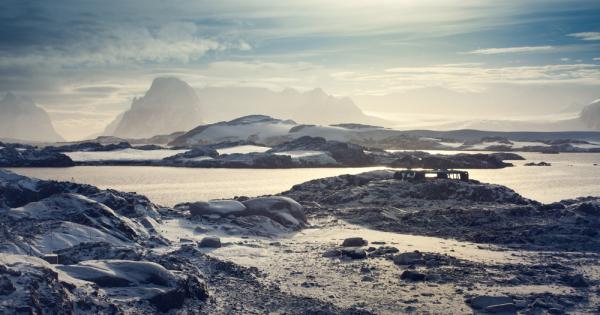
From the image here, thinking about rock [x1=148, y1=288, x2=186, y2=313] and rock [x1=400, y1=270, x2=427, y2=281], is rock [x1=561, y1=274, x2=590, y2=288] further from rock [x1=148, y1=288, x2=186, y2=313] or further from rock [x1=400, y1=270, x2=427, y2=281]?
rock [x1=148, y1=288, x2=186, y2=313]

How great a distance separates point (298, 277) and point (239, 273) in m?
2.29

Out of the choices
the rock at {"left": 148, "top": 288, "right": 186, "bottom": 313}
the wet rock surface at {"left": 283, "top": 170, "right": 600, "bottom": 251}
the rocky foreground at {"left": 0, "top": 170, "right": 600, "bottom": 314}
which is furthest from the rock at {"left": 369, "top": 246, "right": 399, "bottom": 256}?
the rock at {"left": 148, "top": 288, "right": 186, "bottom": 313}

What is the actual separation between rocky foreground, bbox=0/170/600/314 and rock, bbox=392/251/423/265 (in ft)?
0.16

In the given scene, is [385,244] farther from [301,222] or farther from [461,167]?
[461,167]

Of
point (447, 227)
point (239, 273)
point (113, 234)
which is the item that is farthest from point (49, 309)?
point (447, 227)

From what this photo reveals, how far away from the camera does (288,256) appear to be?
2731 cm

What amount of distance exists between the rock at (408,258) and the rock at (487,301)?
5.64 m

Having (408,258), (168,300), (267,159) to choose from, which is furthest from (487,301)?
(267,159)

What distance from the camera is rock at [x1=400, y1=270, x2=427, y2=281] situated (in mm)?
22938

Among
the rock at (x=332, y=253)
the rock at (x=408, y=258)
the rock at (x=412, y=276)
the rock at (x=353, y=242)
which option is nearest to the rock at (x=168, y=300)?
the rock at (x=412, y=276)

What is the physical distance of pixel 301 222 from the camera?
36.7 metres

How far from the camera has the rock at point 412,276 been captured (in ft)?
75.3

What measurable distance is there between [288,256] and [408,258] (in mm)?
5392

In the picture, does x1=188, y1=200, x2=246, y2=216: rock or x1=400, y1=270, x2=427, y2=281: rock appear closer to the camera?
x1=400, y1=270, x2=427, y2=281: rock
